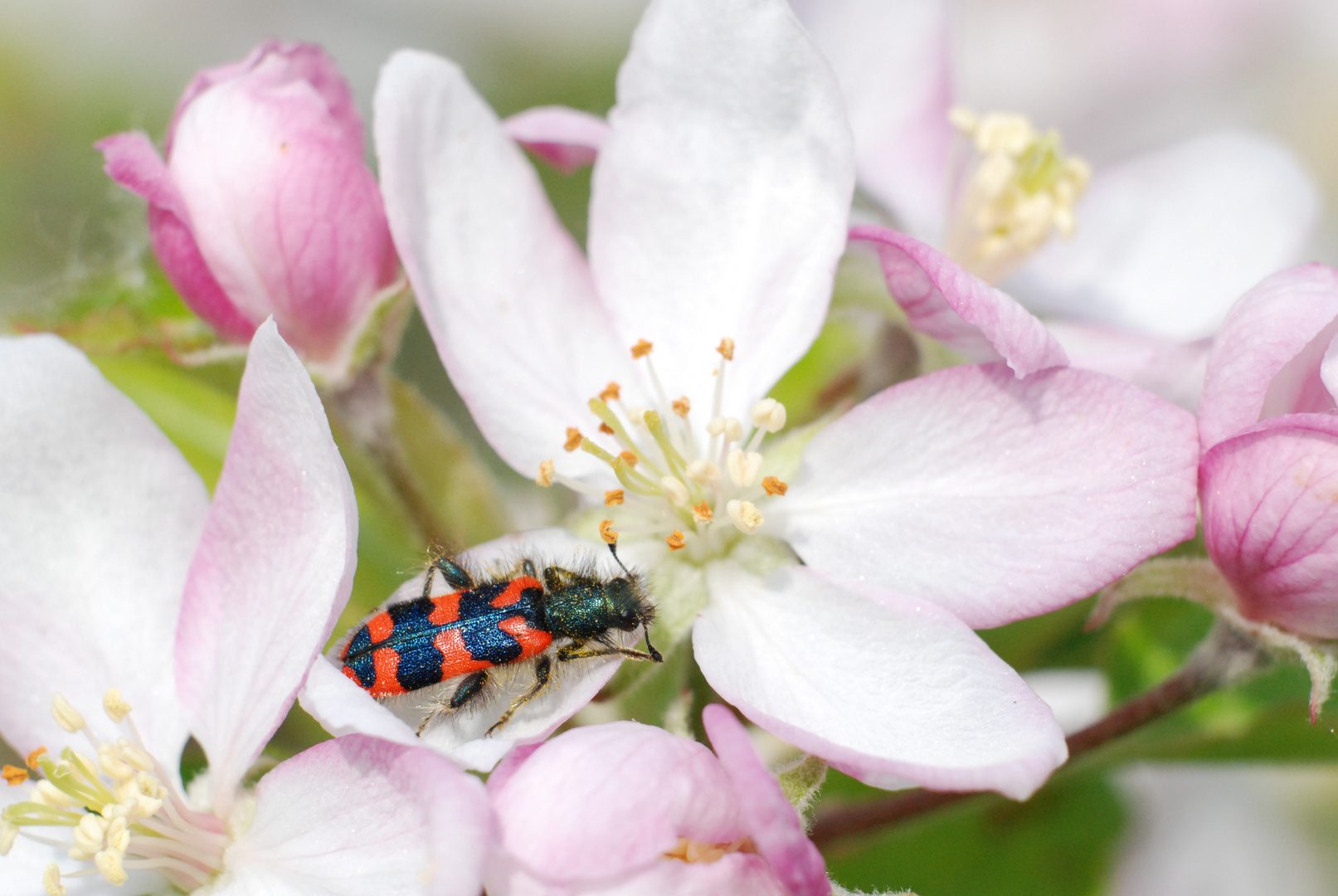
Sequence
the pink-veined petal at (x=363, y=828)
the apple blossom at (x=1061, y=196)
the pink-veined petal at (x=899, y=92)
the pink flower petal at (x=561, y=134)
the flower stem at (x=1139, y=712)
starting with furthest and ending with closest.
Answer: the pink-veined petal at (x=899, y=92) → the apple blossom at (x=1061, y=196) → the pink flower petal at (x=561, y=134) → the flower stem at (x=1139, y=712) → the pink-veined petal at (x=363, y=828)

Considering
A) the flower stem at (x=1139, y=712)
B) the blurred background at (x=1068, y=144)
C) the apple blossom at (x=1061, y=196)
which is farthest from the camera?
the apple blossom at (x=1061, y=196)

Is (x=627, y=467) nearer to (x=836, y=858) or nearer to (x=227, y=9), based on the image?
(x=836, y=858)

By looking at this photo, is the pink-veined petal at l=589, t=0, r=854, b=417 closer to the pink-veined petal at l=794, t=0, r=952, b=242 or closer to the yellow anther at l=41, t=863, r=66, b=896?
the pink-veined petal at l=794, t=0, r=952, b=242

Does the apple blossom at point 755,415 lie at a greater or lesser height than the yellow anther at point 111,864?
greater

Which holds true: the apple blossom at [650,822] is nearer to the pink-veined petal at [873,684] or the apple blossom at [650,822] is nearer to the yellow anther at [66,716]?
the pink-veined petal at [873,684]

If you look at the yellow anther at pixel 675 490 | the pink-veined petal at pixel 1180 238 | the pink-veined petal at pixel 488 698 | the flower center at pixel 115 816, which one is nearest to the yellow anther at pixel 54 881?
the flower center at pixel 115 816

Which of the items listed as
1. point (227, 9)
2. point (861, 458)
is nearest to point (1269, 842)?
point (861, 458)
